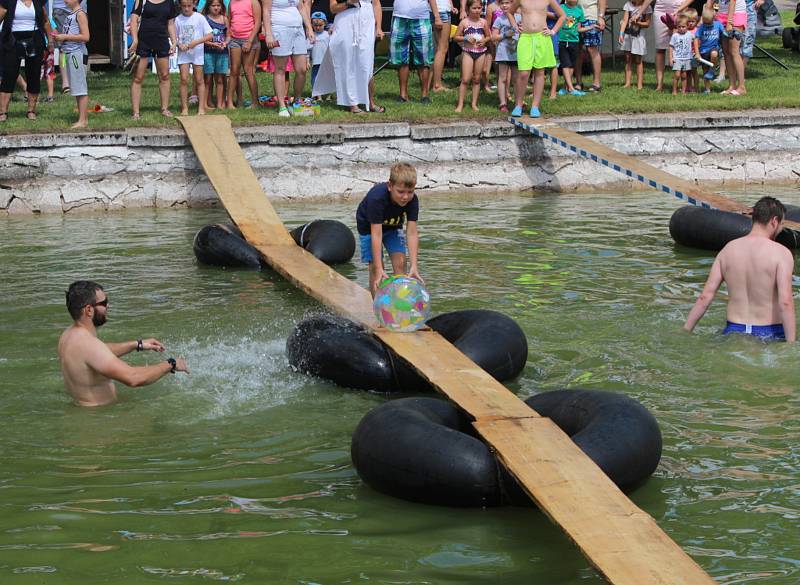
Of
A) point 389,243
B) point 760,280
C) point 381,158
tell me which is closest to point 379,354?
point 389,243

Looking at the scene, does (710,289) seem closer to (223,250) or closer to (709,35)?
(223,250)

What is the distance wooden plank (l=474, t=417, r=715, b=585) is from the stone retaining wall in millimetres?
10397

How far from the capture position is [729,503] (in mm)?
6398

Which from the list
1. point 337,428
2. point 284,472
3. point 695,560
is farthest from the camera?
point 337,428

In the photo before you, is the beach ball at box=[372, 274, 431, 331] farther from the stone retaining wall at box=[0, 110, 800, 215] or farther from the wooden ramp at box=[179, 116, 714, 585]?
the stone retaining wall at box=[0, 110, 800, 215]

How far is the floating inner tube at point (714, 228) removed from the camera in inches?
521

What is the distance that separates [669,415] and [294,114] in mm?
10975

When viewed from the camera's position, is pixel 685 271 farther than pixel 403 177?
Yes

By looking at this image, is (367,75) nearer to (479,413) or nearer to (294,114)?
(294,114)

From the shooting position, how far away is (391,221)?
9859 mm

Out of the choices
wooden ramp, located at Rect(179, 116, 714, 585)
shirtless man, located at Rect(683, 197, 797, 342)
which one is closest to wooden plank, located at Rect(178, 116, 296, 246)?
wooden ramp, located at Rect(179, 116, 714, 585)

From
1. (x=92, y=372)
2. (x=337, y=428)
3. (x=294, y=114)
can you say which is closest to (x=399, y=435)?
(x=337, y=428)

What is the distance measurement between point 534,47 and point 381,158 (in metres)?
2.80

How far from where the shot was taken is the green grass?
17172 millimetres
